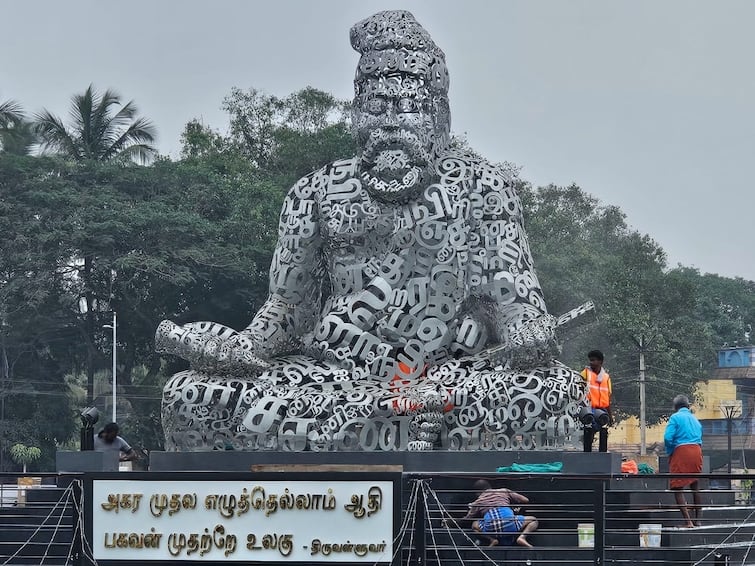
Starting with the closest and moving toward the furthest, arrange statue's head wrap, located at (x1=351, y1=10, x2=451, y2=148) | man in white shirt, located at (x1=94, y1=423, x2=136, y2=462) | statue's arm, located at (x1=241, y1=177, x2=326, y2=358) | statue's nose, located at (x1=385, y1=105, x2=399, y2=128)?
statue's nose, located at (x1=385, y1=105, x2=399, y2=128) → statue's head wrap, located at (x1=351, y1=10, x2=451, y2=148) → man in white shirt, located at (x1=94, y1=423, x2=136, y2=462) → statue's arm, located at (x1=241, y1=177, x2=326, y2=358)

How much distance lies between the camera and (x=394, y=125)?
45.7ft

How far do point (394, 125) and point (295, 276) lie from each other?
1.77 m

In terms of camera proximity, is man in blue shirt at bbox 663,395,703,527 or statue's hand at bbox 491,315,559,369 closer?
man in blue shirt at bbox 663,395,703,527

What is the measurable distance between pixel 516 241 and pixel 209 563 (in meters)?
5.17

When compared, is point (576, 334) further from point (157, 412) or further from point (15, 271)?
point (15, 271)

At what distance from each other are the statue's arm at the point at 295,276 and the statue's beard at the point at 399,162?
0.82m

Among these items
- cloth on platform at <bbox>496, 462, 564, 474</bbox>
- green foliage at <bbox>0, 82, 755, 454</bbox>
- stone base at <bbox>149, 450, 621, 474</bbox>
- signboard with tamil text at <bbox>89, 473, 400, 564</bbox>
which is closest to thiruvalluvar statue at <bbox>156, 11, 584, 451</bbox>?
stone base at <bbox>149, 450, 621, 474</bbox>

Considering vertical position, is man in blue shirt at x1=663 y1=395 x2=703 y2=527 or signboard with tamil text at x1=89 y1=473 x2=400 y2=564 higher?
man in blue shirt at x1=663 y1=395 x2=703 y2=527

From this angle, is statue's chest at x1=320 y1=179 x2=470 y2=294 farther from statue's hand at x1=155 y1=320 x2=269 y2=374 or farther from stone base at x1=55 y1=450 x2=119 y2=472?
stone base at x1=55 y1=450 x2=119 y2=472

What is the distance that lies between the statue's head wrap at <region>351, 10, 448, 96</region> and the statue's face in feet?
0.30

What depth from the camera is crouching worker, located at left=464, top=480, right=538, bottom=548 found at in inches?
440

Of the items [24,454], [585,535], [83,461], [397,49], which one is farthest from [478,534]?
[24,454]

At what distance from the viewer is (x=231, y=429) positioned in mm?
13625

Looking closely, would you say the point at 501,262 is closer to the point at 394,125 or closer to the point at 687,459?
the point at 394,125
